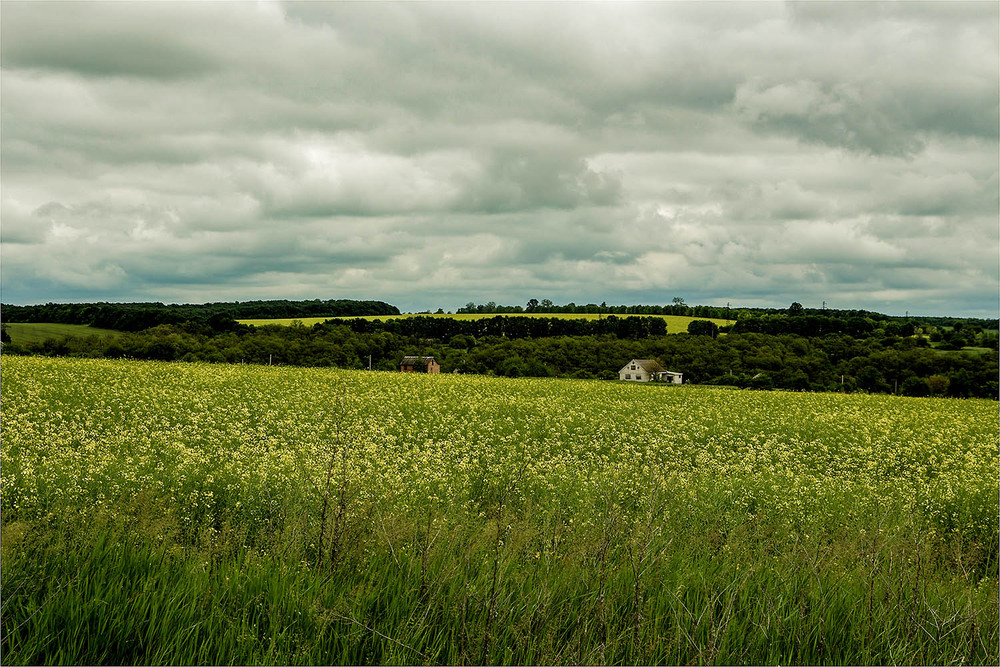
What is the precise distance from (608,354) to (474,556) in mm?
95107

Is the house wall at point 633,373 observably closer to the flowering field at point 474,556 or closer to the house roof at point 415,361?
the house roof at point 415,361

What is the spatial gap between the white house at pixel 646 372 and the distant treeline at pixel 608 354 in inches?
58.9

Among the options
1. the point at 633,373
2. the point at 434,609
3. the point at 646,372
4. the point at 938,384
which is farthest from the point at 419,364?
the point at 434,609

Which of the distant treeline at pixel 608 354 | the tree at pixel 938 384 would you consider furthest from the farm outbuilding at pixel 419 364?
the tree at pixel 938 384

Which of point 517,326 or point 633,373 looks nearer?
point 633,373

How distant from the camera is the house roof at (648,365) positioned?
318ft

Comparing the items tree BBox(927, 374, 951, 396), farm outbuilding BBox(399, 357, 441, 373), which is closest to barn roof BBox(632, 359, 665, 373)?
farm outbuilding BBox(399, 357, 441, 373)

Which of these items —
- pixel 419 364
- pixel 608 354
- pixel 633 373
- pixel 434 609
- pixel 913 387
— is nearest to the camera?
pixel 434 609

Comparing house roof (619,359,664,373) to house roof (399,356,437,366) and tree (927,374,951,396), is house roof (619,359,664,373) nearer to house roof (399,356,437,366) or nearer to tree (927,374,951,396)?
house roof (399,356,437,366)

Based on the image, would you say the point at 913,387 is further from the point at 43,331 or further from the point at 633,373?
the point at 43,331

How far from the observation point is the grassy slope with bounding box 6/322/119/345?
68.0 meters

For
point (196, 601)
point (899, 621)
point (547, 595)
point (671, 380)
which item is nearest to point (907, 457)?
point (899, 621)

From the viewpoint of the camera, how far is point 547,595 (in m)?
4.77

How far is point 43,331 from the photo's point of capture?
72.1 m
